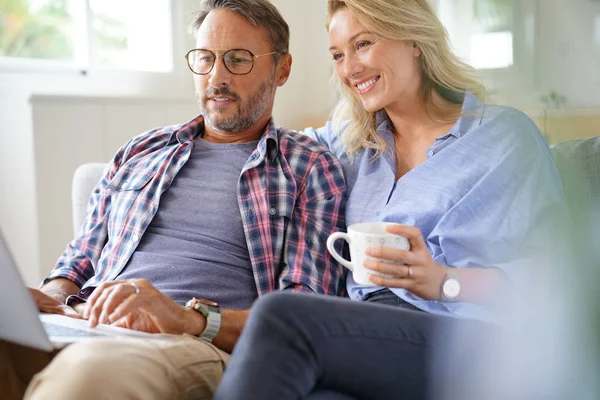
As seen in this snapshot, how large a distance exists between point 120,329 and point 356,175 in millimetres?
648

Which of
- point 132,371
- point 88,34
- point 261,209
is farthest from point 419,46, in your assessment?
point 88,34

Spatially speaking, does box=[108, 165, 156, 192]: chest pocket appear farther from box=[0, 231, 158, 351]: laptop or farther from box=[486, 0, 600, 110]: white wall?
box=[486, 0, 600, 110]: white wall

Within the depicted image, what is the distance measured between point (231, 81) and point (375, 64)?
359mm

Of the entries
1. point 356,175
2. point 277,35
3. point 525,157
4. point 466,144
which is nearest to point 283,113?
point 277,35

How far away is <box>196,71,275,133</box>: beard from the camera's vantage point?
1.54 m

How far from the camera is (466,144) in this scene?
50.1 inches

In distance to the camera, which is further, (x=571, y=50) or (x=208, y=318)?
(x=208, y=318)

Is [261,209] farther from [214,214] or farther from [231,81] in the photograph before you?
[231,81]

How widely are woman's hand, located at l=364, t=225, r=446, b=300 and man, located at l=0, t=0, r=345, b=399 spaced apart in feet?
1.04

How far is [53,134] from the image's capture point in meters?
2.28

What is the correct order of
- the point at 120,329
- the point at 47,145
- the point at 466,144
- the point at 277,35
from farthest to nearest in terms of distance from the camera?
the point at 47,145 → the point at 277,35 → the point at 466,144 → the point at 120,329

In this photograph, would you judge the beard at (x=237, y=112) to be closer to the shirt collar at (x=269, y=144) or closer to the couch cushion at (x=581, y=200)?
the shirt collar at (x=269, y=144)

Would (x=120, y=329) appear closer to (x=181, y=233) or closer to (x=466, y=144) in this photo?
(x=181, y=233)

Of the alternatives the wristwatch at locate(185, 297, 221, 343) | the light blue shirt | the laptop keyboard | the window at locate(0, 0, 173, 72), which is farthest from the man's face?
the window at locate(0, 0, 173, 72)
